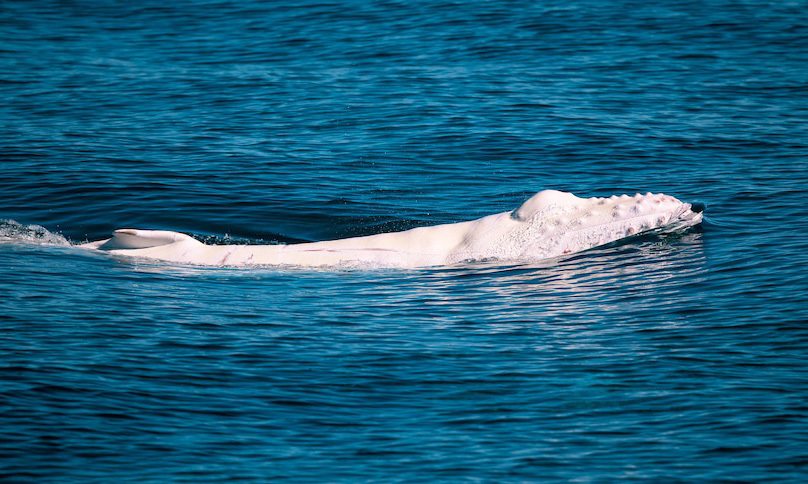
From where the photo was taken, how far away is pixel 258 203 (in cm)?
2327

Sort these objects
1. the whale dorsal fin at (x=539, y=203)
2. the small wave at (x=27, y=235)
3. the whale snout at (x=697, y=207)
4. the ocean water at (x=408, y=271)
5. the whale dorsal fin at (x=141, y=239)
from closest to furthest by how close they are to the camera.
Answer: the ocean water at (x=408, y=271) → the whale dorsal fin at (x=539, y=203) → the whale dorsal fin at (x=141, y=239) → the whale snout at (x=697, y=207) → the small wave at (x=27, y=235)

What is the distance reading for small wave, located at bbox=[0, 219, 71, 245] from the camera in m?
20.6

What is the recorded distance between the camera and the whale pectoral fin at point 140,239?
18.9 meters

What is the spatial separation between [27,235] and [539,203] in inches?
373

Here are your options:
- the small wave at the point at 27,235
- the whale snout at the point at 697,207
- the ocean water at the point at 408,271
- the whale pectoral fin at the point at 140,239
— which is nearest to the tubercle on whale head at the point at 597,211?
the ocean water at the point at 408,271

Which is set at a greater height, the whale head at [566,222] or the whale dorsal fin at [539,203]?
the whale dorsal fin at [539,203]

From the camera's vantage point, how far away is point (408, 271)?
18.5 meters

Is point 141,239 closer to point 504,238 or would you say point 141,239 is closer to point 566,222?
point 504,238

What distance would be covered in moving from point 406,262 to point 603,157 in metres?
9.11

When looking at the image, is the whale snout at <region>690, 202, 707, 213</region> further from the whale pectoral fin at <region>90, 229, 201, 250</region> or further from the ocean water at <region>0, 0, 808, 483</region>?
the whale pectoral fin at <region>90, 229, 201, 250</region>

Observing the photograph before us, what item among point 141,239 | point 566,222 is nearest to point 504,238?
point 566,222

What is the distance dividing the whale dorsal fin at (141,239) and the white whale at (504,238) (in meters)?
0.02

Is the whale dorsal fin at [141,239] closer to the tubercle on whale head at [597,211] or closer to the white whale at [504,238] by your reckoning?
the white whale at [504,238]

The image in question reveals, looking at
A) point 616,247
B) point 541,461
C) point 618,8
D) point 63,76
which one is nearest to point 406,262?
point 616,247
